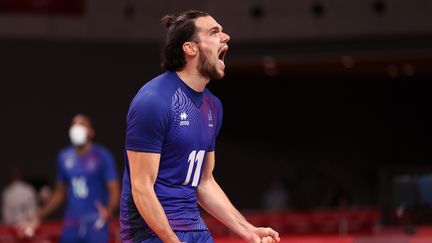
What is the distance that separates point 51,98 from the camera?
21219mm

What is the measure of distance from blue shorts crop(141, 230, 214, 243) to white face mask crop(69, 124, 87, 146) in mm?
5068

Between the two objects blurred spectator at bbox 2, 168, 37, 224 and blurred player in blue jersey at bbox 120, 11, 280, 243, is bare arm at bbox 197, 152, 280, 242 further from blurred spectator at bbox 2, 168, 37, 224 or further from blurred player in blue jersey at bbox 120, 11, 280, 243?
blurred spectator at bbox 2, 168, 37, 224

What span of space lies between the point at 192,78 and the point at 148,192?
691mm

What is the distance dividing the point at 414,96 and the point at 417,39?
7.28 m

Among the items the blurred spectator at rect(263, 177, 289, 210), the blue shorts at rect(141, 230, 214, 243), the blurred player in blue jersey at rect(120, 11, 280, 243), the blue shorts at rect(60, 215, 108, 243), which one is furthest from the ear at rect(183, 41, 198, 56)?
the blurred spectator at rect(263, 177, 289, 210)

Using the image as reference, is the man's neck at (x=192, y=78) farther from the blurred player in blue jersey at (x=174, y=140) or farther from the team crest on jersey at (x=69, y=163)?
the team crest on jersey at (x=69, y=163)

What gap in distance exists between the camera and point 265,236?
486cm

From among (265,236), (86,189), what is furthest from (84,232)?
(265,236)

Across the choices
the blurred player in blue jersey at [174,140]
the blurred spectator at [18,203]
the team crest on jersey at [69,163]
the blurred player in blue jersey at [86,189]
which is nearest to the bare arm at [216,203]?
the blurred player in blue jersey at [174,140]

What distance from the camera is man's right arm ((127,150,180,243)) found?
4.40 m

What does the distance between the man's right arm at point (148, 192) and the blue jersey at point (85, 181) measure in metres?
5.19

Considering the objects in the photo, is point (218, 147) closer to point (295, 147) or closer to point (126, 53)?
point (295, 147)

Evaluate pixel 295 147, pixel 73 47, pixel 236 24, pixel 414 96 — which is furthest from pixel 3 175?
pixel 414 96

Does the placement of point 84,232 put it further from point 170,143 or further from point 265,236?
point 170,143
